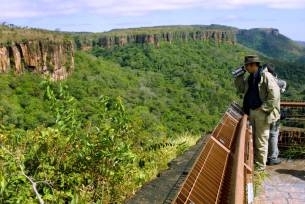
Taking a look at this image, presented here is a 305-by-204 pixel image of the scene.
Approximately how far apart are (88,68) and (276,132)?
8080 centimetres

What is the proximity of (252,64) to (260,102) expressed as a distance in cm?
54

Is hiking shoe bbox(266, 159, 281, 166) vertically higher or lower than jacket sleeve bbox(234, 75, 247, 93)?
lower

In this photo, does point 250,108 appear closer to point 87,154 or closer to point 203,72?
point 87,154

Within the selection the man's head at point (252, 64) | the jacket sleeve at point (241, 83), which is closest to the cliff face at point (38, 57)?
the jacket sleeve at point (241, 83)

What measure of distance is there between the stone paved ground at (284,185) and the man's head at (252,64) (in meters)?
1.67

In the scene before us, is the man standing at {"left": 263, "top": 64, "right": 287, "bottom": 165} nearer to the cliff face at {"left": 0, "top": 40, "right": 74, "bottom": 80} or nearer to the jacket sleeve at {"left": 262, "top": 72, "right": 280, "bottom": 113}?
the jacket sleeve at {"left": 262, "top": 72, "right": 280, "bottom": 113}

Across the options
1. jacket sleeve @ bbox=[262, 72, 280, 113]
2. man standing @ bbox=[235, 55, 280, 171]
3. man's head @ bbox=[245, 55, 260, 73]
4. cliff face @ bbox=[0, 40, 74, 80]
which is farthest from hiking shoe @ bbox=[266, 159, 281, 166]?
cliff face @ bbox=[0, 40, 74, 80]

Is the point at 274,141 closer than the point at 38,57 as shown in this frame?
Yes

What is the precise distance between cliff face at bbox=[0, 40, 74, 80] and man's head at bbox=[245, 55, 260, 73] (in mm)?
51962

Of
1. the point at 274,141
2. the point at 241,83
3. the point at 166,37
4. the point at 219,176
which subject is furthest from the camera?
the point at 166,37

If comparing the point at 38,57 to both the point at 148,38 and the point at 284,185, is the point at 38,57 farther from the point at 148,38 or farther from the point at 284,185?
the point at 148,38

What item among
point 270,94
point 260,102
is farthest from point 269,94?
point 260,102

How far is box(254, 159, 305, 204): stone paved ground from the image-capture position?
6606 mm

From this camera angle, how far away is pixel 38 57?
67688 mm
